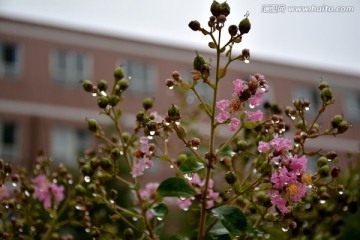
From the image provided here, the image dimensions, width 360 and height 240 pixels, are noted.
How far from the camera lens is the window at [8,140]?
960 cm

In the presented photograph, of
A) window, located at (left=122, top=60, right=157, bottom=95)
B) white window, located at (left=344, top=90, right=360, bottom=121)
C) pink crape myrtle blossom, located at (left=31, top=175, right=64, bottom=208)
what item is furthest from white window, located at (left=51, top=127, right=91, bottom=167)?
pink crape myrtle blossom, located at (left=31, top=175, right=64, bottom=208)

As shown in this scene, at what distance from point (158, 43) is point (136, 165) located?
1056cm

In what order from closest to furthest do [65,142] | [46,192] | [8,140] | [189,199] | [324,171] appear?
1. [324,171]
2. [189,199]
3. [46,192]
4. [8,140]
5. [65,142]

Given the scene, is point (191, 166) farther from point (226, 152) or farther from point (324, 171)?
point (324, 171)

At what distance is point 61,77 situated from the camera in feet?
35.0

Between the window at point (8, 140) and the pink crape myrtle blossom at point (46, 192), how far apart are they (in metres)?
8.76

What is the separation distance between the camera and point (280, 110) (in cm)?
128

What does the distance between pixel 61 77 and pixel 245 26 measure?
33.3 ft

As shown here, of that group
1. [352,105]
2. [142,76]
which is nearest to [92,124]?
[142,76]

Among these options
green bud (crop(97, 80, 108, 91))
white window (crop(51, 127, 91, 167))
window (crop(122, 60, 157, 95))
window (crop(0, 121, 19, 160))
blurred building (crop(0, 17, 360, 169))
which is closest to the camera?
green bud (crop(97, 80, 108, 91))

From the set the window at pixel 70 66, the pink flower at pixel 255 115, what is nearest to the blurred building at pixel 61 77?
the window at pixel 70 66

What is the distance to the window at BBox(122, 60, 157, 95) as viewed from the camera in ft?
36.7

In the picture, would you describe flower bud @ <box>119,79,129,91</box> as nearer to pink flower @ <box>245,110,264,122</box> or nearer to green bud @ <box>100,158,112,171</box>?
green bud @ <box>100,158,112,171</box>

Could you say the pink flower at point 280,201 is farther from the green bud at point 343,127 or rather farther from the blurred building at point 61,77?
the blurred building at point 61,77
